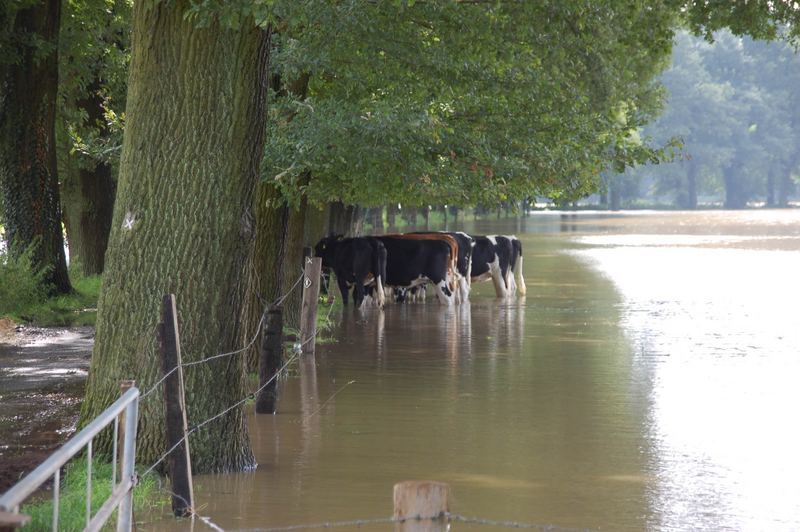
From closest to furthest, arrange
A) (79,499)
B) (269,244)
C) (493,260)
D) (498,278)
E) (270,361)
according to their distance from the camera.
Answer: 1. (79,499)
2. (270,361)
3. (269,244)
4. (498,278)
5. (493,260)

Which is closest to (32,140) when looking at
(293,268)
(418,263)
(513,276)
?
(293,268)

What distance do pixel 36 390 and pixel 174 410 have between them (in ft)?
20.1

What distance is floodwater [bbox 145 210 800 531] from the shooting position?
9.56 m

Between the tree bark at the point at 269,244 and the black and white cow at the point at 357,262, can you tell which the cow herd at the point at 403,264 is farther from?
the tree bark at the point at 269,244

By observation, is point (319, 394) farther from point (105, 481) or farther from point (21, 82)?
point (21, 82)

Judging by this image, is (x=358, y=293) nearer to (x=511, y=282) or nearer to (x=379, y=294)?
(x=379, y=294)

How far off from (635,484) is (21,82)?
1613 centimetres

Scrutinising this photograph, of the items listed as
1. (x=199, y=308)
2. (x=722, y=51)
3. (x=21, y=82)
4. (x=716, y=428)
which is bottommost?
(x=716, y=428)

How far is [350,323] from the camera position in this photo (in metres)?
24.5

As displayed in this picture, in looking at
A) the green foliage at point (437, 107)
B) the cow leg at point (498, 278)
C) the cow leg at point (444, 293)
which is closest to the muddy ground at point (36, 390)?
the green foliage at point (437, 107)

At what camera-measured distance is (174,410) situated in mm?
9438

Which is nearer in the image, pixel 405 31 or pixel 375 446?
pixel 375 446

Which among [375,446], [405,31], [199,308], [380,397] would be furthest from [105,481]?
[405,31]

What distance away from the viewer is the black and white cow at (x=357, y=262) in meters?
27.2
